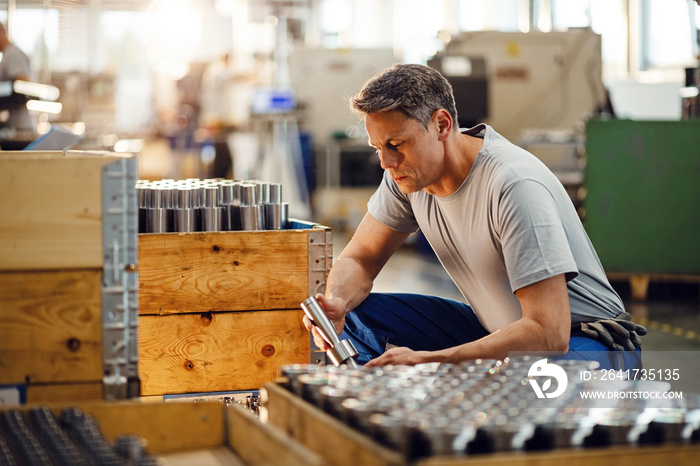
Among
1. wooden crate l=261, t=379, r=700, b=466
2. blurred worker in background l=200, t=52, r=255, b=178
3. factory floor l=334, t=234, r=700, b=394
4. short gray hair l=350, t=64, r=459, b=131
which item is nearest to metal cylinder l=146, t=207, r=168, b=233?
short gray hair l=350, t=64, r=459, b=131

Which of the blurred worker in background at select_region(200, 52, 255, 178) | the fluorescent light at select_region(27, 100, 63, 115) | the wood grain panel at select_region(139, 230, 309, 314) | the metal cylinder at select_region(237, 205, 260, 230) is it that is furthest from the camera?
the blurred worker in background at select_region(200, 52, 255, 178)

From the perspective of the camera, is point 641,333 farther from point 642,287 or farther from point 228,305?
point 642,287

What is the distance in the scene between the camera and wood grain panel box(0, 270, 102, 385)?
1.67 m

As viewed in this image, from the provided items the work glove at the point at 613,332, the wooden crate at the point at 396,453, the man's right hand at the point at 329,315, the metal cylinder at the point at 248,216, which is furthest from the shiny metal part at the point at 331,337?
the wooden crate at the point at 396,453

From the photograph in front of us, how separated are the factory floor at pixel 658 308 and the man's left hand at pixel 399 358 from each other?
6.53ft

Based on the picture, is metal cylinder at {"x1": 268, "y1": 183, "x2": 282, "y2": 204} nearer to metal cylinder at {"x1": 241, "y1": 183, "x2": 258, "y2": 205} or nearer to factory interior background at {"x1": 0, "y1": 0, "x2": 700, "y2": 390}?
metal cylinder at {"x1": 241, "y1": 183, "x2": 258, "y2": 205}

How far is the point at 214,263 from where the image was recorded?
2492mm

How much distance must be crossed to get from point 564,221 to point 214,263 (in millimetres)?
1007

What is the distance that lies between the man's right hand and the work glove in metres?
0.68

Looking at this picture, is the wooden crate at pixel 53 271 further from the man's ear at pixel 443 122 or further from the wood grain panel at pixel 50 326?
the man's ear at pixel 443 122

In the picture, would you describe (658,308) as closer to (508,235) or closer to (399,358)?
(508,235)

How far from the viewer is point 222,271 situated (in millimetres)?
2496

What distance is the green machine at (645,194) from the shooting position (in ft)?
19.1

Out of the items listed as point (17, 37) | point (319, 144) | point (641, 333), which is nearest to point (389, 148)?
point (641, 333)
